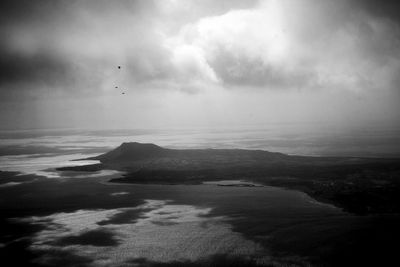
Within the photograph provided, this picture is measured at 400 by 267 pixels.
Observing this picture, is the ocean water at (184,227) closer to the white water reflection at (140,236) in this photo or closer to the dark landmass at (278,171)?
the white water reflection at (140,236)

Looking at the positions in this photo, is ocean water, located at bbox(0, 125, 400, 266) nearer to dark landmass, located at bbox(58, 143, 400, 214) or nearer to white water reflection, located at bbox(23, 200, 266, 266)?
white water reflection, located at bbox(23, 200, 266, 266)

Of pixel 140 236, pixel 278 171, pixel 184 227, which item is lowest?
pixel 140 236

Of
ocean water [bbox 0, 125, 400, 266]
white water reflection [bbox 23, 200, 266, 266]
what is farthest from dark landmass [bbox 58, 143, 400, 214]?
white water reflection [bbox 23, 200, 266, 266]

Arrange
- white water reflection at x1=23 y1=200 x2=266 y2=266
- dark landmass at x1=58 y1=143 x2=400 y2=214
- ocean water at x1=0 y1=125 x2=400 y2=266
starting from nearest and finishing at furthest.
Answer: ocean water at x1=0 y1=125 x2=400 y2=266 < white water reflection at x1=23 y1=200 x2=266 y2=266 < dark landmass at x1=58 y1=143 x2=400 y2=214

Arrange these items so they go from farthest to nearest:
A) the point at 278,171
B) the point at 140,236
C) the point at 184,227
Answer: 1. the point at 278,171
2. the point at 184,227
3. the point at 140,236

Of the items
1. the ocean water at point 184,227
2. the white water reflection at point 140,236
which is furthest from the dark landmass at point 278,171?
the white water reflection at point 140,236

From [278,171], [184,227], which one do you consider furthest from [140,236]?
[278,171]

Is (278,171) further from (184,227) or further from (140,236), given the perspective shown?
(140,236)

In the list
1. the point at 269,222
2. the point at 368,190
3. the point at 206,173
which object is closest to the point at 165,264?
the point at 269,222
